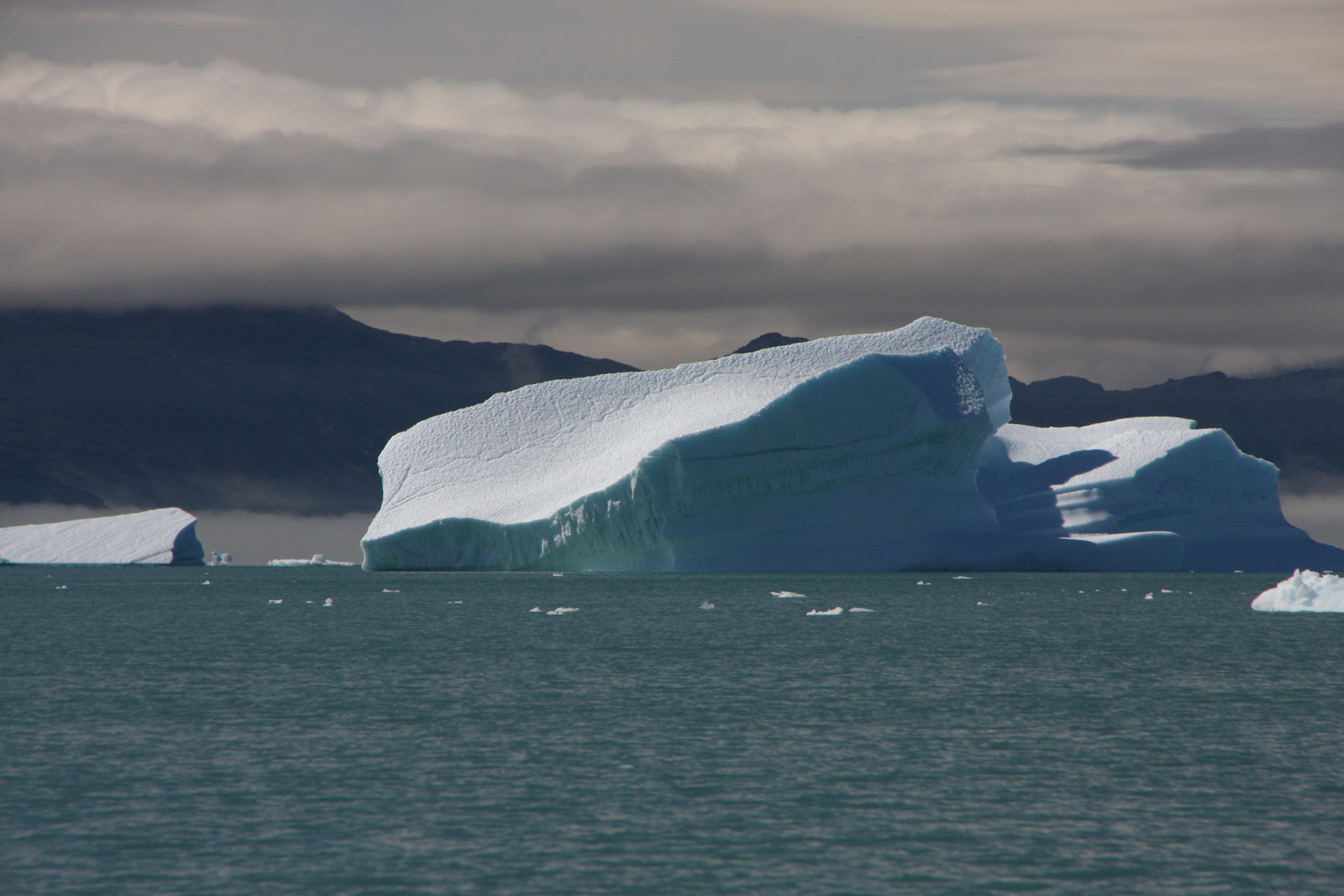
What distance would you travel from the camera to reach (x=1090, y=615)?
29547 mm

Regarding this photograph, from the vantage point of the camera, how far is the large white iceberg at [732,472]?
124 ft

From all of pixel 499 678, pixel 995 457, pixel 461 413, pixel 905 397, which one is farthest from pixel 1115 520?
pixel 499 678

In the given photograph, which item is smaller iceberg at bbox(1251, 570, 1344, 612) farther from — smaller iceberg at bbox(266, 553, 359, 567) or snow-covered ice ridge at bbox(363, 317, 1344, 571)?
smaller iceberg at bbox(266, 553, 359, 567)

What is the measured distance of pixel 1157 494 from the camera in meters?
46.2

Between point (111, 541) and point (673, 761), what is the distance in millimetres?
51611

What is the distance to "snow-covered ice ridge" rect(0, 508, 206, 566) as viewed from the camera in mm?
58844

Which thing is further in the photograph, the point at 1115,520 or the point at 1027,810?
the point at 1115,520

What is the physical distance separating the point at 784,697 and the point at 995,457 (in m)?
34.1

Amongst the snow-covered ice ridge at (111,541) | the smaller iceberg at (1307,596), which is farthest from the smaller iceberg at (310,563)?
the smaller iceberg at (1307,596)

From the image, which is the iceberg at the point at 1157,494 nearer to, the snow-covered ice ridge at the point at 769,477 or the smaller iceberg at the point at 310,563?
the snow-covered ice ridge at the point at 769,477

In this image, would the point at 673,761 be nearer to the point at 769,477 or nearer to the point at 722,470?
the point at 722,470

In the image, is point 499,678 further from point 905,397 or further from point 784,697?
point 905,397

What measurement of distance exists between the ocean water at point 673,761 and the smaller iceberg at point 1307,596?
5.33 meters

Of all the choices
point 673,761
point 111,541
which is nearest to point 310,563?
point 111,541
